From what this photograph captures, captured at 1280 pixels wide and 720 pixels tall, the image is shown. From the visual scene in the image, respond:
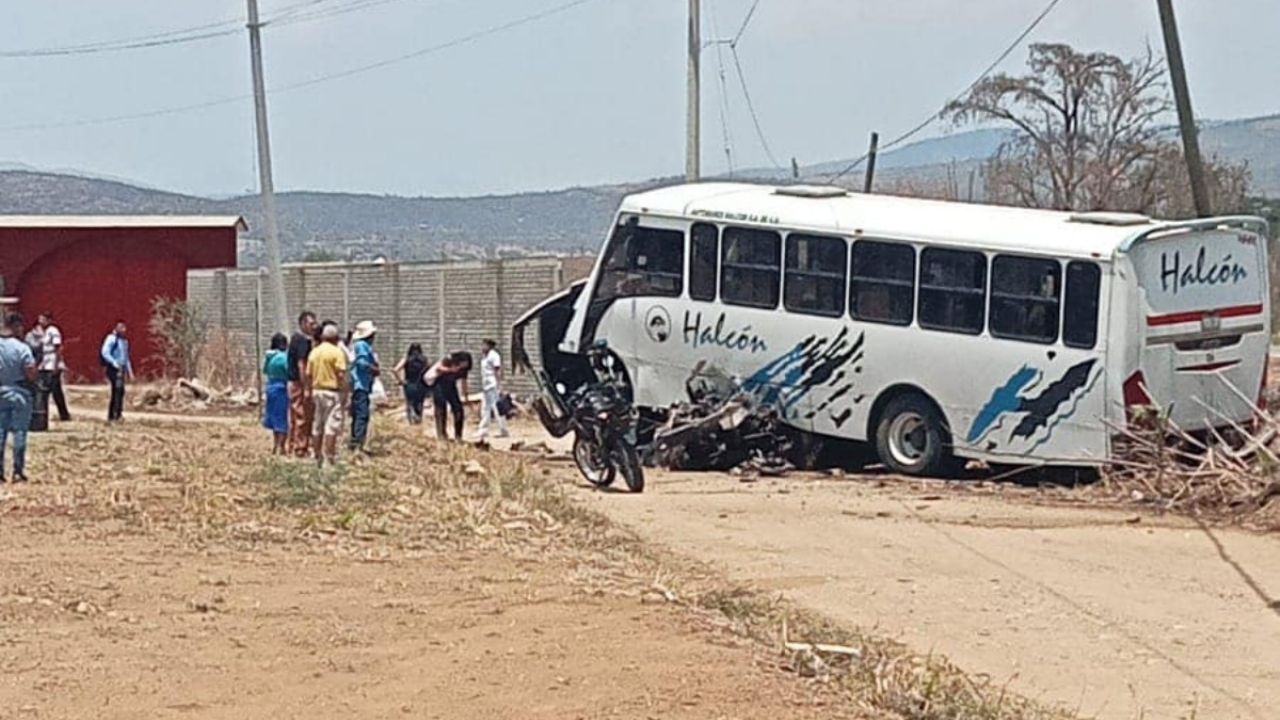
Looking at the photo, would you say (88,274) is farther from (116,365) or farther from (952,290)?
(952,290)

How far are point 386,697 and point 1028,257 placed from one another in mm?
13167

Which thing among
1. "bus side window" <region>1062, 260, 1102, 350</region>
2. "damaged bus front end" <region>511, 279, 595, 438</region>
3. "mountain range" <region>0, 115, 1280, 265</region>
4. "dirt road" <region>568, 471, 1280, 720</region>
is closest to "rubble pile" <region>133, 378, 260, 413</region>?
"damaged bus front end" <region>511, 279, 595, 438</region>

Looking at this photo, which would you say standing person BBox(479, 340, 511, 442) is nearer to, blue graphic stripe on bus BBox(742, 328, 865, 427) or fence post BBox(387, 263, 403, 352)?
blue graphic stripe on bus BBox(742, 328, 865, 427)

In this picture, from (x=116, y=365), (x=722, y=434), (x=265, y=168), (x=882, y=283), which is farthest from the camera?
(x=265, y=168)

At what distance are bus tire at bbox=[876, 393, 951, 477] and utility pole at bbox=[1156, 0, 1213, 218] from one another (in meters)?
3.61

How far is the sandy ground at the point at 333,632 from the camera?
8.70 m

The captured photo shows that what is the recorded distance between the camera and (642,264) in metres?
23.9

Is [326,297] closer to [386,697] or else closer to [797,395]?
[797,395]

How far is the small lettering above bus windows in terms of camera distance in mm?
20156

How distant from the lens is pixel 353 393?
22.5m

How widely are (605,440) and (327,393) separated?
2.89 m

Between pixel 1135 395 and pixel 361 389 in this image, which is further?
pixel 361 389

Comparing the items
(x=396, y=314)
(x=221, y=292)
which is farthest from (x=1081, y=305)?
(x=221, y=292)

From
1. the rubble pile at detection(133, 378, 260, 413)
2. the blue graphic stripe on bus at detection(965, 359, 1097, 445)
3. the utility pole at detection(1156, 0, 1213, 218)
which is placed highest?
the utility pole at detection(1156, 0, 1213, 218)
